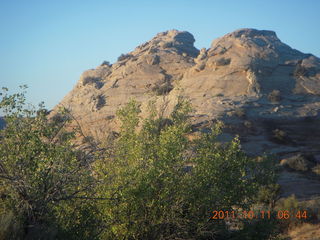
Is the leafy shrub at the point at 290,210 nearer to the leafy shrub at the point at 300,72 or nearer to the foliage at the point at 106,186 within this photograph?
the foliage at the point at 106,186

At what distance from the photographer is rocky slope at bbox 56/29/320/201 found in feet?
98.4

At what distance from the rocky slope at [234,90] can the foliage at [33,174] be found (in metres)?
15.2

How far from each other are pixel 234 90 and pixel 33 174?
30.1 metres

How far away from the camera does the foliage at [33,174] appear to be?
25.3 ft

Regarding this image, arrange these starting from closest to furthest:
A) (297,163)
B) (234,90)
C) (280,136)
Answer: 1. (297,163)
2. (280,136)
3. (234,90)

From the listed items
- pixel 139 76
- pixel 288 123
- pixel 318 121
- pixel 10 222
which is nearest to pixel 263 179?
pixel 10 222

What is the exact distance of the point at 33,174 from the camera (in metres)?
8.00

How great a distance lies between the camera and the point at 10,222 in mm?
6910

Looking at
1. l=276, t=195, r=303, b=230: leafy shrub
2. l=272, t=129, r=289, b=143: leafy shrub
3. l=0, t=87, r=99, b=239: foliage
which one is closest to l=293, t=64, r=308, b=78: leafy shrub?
l=272, t=129, r=289, b=143: leafy shrub

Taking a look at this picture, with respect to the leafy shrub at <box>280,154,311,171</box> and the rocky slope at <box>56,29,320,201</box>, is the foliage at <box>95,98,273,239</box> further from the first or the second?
the leafy shrub at <box>280,154,311,171</box>

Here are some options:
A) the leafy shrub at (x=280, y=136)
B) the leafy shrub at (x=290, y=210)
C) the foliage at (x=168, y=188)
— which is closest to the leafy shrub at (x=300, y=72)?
the leafy shrub at (x=280, y=136)

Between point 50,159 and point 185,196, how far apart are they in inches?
152

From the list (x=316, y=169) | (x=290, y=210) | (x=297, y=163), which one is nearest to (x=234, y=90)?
(x=297, y=163)

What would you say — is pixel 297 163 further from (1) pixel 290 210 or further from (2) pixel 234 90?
(2) pixel 234 90
